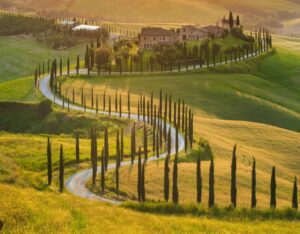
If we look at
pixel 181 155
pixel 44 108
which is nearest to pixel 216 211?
pixel 181 155

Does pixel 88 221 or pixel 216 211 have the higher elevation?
pixel 88 221

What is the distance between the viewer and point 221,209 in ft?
190

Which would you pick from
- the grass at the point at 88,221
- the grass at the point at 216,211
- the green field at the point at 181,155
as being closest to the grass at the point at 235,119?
the green field at the point at 181,155

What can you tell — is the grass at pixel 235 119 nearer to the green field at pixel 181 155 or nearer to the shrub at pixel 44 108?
the green field at pixel 181 155

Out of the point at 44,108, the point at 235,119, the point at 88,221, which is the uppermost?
the point at 88,221

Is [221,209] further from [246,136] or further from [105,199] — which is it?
[246,136]

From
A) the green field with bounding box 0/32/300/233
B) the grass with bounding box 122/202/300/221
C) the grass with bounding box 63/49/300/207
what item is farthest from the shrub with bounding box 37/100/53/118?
the grass with bounding box 122/202/300/221

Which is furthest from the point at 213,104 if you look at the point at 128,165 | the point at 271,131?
the point at 128,165

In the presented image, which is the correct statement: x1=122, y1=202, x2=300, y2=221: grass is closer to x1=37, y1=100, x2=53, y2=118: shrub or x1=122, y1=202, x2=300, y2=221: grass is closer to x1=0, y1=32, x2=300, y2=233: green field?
x1=0, y1=32, x2=300, y2=233: green field

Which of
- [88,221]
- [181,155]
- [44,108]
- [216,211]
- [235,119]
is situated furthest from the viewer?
[235,119]

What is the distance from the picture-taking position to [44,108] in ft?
429

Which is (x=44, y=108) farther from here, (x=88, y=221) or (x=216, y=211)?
(x=88, y=221)

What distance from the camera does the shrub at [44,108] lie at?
426 feet

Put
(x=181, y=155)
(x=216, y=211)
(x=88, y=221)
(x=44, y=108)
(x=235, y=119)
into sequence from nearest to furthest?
(x=88, y=221) → (x=216, y=211) → (x=181, y=155) → (x=44, y=108) → (x=235, y=119)
